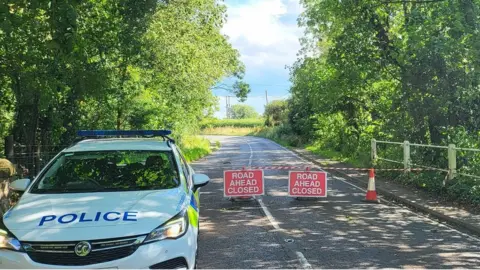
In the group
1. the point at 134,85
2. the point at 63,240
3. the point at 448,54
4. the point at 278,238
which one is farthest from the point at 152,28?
the point at 63,240

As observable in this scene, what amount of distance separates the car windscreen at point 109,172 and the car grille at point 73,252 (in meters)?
1.24

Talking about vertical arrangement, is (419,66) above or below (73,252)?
above

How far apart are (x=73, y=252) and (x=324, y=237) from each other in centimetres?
474

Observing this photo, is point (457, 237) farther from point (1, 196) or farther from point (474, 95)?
point (1, 196)

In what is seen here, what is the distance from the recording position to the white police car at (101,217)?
420cm

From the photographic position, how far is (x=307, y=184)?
11906 mm

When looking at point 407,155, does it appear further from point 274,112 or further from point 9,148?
point 274,112

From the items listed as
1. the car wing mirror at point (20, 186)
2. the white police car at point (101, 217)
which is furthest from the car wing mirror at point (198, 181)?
the car wing mirror at point (20, 186)

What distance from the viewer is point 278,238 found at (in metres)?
7.71

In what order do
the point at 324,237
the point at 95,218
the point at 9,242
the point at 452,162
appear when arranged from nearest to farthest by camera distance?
the point at 9,242 → the point at 95,218 → the point at 324,237 → the point at 452,162

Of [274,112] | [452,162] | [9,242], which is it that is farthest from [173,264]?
[274,112]

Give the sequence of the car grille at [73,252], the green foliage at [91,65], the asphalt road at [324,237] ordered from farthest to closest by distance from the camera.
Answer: the green foliage at [91,65] → the asphalt road at [324,237] → the car grille at [73,252]

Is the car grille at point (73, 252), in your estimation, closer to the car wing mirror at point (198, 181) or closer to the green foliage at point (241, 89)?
the car wing mirror at point (198, 181)

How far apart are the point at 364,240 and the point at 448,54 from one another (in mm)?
7323
